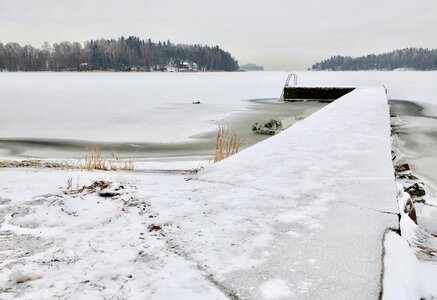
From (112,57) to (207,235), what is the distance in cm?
11538

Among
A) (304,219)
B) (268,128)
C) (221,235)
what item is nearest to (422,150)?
(268,128)

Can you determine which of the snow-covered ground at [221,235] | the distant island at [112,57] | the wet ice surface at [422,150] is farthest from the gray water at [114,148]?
the distant island at [112,57]

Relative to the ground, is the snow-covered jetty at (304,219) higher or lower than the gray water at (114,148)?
higher

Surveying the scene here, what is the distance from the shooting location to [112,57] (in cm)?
11000

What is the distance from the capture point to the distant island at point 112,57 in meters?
105

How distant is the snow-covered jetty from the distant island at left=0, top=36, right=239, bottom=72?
4460 inches

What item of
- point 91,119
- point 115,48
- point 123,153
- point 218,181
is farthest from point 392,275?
point 115,48

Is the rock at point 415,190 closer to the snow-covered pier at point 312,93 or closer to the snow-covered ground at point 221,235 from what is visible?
the snow-covered ground at point 221,235

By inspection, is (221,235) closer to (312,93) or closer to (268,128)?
(268,128)

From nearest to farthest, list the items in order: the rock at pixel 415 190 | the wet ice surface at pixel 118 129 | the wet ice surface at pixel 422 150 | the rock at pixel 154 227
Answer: the rock at pixel 154 227
the wet ice surface at pixel 422 150
the rock at pixel 415 190
the wet ice surface at pixel 118 129

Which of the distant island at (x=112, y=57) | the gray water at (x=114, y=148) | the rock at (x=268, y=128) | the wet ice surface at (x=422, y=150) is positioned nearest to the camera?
the wet ice surface at (x=422, y=150)

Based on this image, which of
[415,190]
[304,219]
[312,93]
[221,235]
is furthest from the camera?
[312,93]

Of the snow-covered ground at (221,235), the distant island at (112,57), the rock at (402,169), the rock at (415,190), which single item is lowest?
the rock at (415,190)

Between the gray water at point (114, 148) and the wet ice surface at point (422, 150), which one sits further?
the gray water at point (114, 148)
